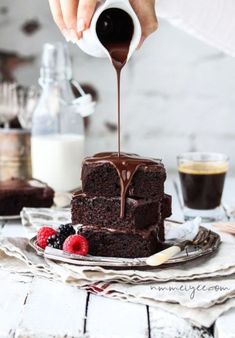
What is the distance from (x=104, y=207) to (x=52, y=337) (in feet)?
1.21

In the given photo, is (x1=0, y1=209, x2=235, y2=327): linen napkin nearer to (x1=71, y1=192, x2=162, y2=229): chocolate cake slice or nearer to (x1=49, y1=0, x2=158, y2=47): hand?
(x1=71, y1=192, x2=162, y2=229): chocolate cake slice

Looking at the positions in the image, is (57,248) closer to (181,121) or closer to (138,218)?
(138,218)

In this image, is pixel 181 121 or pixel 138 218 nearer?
pixel 138 218

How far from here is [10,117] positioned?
2.38 metres

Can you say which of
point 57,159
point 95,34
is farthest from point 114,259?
point 57,159

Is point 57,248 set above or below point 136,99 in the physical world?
below

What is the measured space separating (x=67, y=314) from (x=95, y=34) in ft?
1.86

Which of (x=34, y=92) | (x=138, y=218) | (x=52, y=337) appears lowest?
(x=52, y=337)

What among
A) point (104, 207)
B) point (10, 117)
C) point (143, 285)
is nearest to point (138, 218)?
point (104, 207)

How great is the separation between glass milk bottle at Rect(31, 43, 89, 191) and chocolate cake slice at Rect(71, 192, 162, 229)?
0.68m

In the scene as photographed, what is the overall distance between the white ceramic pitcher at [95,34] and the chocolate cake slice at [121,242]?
352mm

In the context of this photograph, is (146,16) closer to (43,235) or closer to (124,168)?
(124,168)

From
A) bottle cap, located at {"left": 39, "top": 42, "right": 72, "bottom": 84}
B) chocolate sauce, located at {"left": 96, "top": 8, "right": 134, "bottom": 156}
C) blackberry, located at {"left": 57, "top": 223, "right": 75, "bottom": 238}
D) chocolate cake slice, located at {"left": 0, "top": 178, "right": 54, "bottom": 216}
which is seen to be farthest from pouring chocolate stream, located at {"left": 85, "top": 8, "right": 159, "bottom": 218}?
bottle cap, located at {"left": 39, "top": 42, "right": 72, "bottom": 84}

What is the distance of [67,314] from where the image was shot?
3.91 ft
